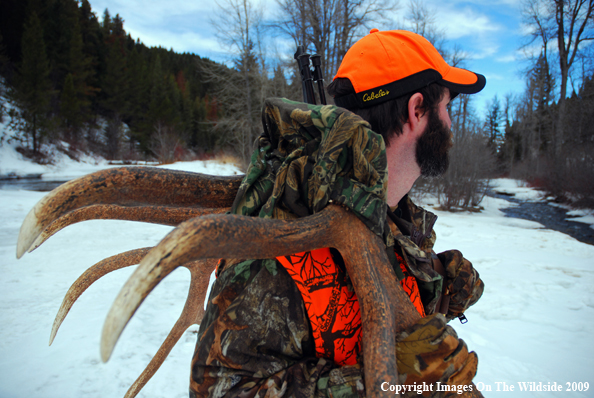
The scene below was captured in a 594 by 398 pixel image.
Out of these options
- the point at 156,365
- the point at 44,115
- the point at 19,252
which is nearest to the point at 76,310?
the point at 156,365

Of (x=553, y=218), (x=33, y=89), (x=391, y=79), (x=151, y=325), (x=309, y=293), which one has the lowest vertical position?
(x=151, y=325)

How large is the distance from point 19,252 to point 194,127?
43.4 meters

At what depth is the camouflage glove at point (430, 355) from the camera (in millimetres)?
889

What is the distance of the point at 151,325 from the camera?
2668 millimetres

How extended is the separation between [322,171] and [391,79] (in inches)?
26.1

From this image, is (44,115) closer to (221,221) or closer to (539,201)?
(221,221)

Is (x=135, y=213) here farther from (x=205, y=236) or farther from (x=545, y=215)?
(x=545, y=215)

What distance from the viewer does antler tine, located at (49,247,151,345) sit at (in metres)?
1.10

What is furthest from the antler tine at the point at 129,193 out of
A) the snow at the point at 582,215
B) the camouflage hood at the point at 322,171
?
the snow at the point at 582,215

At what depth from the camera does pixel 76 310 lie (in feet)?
8.85

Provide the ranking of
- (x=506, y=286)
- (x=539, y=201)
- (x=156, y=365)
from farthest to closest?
(x=539, y=201) < (x=506, y=286) < (x=156, y=365)

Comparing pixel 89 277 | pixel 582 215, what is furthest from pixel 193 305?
pixel 582 215

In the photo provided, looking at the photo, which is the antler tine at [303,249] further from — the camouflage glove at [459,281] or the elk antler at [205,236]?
the camouflage glove at [459,281]

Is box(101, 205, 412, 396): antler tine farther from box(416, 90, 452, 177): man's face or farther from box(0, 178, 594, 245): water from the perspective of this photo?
box(0, 178, 594, 245): water
